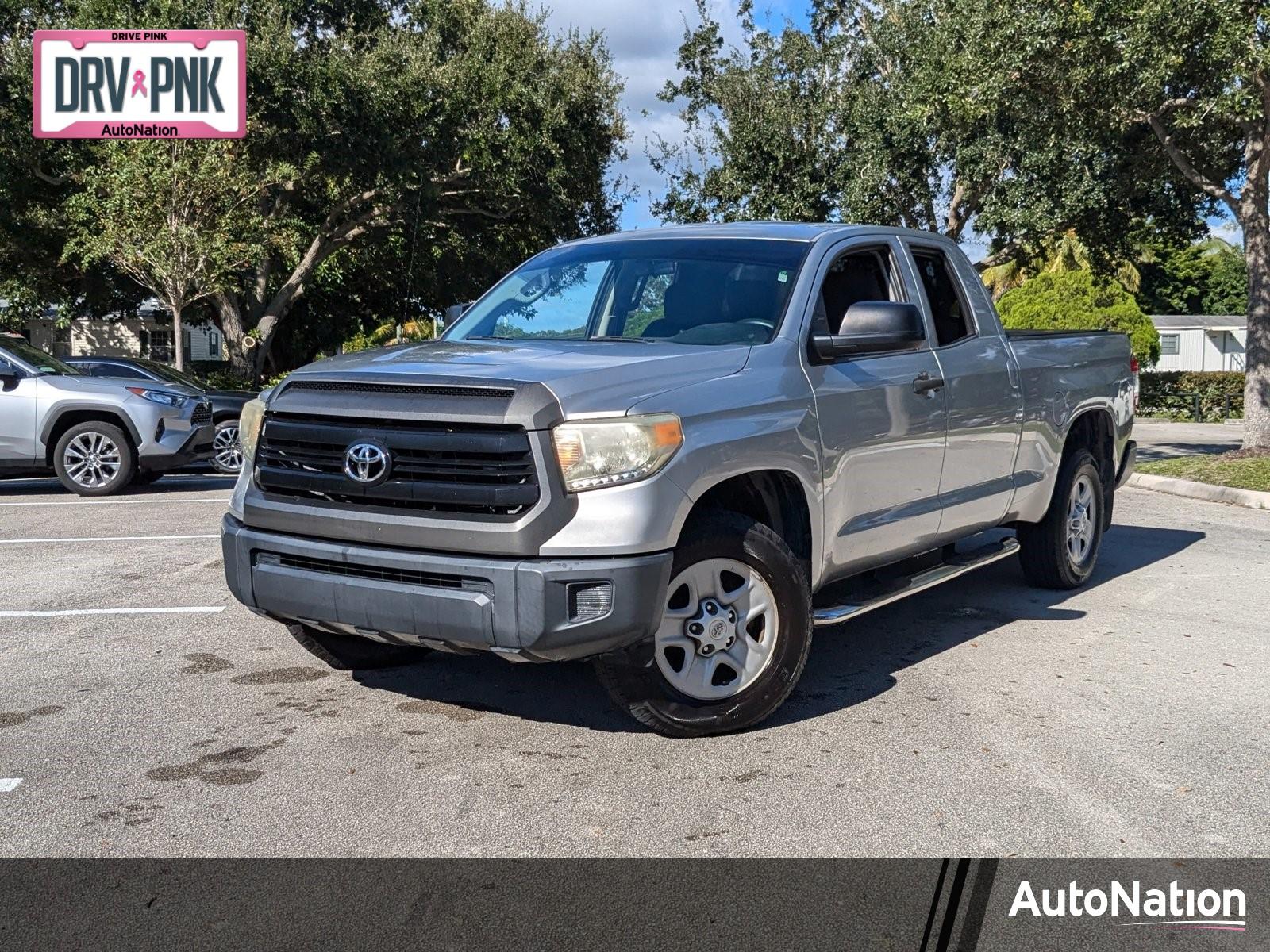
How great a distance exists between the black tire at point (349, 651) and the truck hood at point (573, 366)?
1.19 m

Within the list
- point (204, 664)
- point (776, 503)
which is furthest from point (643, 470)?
point (204, 664)

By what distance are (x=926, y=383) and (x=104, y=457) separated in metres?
10.2

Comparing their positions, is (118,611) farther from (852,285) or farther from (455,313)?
(852,285)

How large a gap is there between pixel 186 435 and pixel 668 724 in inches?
408

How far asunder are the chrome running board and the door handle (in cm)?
86

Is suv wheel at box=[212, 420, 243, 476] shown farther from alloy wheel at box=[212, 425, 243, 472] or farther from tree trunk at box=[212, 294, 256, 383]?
tree trunk at box=[212, 294, 256, 383]

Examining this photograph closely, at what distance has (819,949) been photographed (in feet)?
10.5

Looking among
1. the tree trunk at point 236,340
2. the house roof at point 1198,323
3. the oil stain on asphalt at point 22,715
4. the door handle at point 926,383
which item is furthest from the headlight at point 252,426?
the house roof at point 1198,323

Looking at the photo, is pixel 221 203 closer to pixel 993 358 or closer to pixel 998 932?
pixel 993 358

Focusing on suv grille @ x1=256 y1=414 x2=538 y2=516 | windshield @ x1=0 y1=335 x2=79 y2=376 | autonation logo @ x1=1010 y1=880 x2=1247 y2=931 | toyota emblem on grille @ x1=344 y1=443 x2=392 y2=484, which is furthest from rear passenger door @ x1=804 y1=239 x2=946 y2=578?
windshield @ x1=0 y1=335 x2=79 y2=376

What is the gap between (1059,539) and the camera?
759cm

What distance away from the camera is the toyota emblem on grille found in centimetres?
464

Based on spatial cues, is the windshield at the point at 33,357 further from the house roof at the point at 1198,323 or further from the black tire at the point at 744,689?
the house roof at the point at 1198,323

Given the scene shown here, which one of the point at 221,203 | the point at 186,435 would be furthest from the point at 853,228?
the point at 221,203
